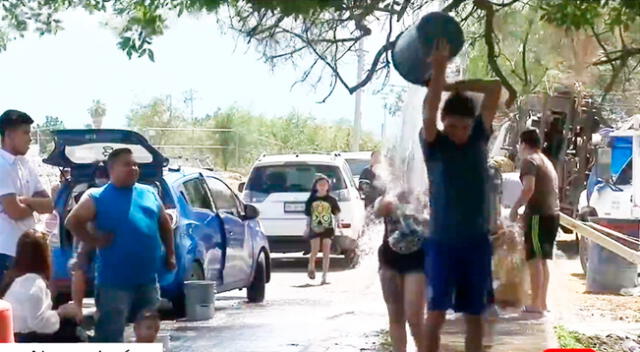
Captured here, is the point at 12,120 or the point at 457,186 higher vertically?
the point at 12,120

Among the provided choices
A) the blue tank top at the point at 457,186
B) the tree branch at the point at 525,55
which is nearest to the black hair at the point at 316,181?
the tree branch at the point at 525,55

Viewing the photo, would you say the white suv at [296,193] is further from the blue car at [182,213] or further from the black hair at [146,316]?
the black hair at [146,316]

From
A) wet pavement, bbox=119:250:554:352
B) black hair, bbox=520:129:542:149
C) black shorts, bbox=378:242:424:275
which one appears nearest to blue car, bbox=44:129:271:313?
wet pavement, bbox=119:250:554:352

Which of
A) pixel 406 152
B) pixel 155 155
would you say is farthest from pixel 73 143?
pixel 406 152

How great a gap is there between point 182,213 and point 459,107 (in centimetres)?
418

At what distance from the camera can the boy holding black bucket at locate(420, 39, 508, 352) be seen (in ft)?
23.0

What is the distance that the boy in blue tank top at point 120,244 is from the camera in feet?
25.3

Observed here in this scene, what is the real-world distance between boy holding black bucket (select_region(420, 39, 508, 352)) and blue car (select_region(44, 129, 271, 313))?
7.32ft

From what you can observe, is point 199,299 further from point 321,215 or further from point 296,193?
point 296,193

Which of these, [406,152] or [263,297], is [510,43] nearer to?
[406,152]

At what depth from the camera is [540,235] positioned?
27.2 feet

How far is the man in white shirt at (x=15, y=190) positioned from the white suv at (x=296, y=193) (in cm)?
618

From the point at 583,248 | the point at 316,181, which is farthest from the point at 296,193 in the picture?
the point at 583,248

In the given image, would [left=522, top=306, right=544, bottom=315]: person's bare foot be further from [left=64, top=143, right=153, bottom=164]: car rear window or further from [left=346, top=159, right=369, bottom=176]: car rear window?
[left=346, top=159, right=369, bottom=176]: car rear window
